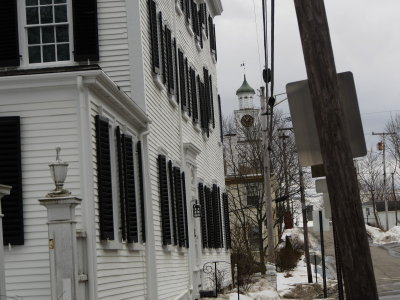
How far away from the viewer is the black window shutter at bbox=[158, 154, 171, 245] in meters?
18.1

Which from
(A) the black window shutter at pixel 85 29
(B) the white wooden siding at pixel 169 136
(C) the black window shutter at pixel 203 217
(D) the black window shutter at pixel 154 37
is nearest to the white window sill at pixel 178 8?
(B) the white wooden siding at pixel 169 136

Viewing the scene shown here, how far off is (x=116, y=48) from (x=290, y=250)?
30140 mm

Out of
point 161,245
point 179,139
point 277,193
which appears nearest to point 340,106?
point 161,245

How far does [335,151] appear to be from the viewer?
24.0 ft

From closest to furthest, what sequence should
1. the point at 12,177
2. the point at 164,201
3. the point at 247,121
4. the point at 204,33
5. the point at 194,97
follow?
the point at 12,177 < the point at 164,201 < the point at 194,97 < the point at 204,33 < the point at 247,121

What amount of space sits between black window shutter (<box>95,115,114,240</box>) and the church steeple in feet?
303

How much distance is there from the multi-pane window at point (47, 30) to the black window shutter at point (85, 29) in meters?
0.17

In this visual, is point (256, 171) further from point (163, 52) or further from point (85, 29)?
point (85, 29)

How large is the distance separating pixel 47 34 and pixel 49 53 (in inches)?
13.6

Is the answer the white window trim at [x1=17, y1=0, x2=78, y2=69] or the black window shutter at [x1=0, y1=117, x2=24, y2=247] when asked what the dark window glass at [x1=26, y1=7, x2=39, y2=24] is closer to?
the white window trim at [x1=17, y1=0, x2=78, y2=69]

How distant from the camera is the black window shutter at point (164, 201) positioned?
1815 centimetres

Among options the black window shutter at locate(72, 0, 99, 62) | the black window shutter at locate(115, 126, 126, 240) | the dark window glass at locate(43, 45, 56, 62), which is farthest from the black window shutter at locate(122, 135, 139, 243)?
the dark window glass at locate(43, 45, 56, 62)

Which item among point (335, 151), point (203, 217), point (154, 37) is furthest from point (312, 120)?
point (203, 217)

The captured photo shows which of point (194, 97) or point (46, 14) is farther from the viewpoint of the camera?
point (194, 97)
